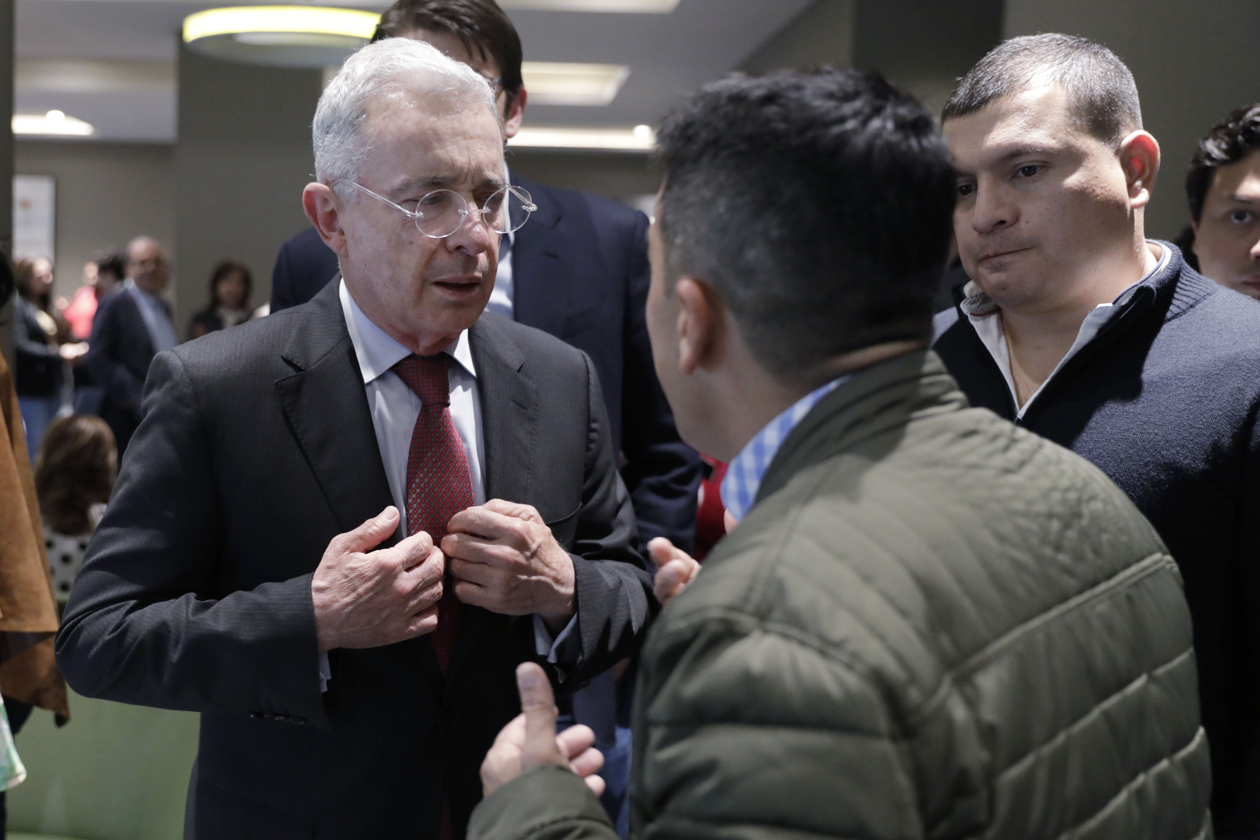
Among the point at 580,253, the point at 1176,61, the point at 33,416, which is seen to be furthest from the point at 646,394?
the point at 33,416

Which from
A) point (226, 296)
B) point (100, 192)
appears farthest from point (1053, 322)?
point (100, 192)

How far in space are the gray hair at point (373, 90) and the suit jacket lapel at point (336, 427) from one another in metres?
0.22

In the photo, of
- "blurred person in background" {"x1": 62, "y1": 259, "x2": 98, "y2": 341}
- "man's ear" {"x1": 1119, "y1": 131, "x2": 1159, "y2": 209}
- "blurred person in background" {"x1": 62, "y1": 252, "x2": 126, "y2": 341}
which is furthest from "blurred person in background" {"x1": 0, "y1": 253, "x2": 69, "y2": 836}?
"blurred person in background" {"x1": 62, "y1": 259, "x2": 98, "y2": 341}

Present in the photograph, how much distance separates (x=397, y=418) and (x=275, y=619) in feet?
1.02

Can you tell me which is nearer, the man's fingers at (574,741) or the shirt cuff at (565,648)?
the man's fingers at (574,741)

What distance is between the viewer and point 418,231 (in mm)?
1492

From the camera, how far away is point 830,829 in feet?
2.56

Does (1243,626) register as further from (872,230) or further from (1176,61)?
(1176,61)

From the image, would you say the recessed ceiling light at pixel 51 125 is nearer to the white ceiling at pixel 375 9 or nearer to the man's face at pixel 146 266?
the white ceiling at pixel 375 9

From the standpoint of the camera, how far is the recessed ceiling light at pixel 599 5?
8195 mm

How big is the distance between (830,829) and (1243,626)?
1059 mm

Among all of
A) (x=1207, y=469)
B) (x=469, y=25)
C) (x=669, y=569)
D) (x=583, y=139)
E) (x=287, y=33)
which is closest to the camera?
(x=669, y=569)

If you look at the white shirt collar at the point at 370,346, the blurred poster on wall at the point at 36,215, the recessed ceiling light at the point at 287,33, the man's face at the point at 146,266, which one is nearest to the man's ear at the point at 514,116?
the white shirt collar at the point at 370,346

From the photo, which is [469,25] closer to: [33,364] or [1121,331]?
[1121,331]
